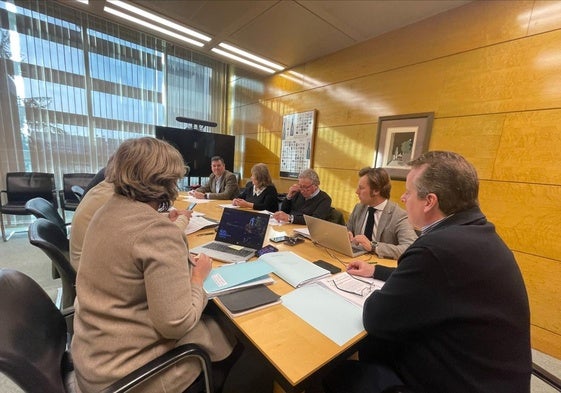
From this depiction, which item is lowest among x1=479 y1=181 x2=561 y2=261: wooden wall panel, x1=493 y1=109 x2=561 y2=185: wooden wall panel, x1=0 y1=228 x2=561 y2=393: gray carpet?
x1=0 y1=228 x2=561 y2=393: gray carpet

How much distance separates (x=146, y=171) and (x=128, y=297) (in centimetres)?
43

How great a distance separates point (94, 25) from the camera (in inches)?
145

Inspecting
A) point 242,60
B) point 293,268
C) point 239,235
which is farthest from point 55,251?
point 242,60

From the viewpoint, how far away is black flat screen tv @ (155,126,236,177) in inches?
168

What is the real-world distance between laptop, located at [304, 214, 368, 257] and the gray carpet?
4.87ft

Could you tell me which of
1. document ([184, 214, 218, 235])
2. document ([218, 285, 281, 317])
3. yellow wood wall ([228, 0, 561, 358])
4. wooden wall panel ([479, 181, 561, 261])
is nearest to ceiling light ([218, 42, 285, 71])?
yellow wood wall ([228, 0, 561, 358])

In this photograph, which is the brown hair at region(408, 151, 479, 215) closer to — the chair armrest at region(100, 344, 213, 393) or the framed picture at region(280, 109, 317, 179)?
the chair armrest at region(100, 344, 213, 393)

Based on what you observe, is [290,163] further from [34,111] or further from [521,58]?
[34,111]

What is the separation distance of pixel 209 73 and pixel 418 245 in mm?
5381

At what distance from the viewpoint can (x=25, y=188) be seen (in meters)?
3.40

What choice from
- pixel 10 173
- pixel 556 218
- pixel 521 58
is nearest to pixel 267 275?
pixel 556 218

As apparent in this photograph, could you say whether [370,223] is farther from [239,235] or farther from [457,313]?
[457,313]

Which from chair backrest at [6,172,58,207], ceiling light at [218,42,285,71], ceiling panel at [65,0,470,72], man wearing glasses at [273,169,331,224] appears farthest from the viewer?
chair backrest at [6,172,58,207]

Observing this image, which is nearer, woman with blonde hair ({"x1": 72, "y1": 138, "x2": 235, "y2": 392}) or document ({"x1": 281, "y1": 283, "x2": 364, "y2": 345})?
woman with blonde hair ({"x1": 72, "y1": 138, "x2": 235, "y2": 392})
